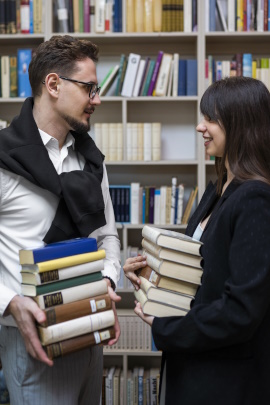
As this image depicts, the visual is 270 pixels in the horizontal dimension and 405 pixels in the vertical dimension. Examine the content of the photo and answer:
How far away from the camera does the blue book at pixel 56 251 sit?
125 cm

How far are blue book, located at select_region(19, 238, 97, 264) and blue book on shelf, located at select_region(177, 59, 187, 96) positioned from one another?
211 cm

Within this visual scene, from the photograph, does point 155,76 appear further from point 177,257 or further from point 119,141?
point 177,257

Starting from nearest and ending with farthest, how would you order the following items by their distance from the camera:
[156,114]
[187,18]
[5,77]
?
[187,18], [5,77], [156,114]

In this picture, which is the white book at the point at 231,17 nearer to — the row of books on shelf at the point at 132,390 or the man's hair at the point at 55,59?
the man's hair at the point at 55,59

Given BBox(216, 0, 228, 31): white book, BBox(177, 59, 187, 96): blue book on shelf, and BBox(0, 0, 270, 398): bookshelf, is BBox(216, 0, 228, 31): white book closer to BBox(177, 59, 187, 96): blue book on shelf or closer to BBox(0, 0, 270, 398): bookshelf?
BBox(0, 0, 270, 398): bookshelf

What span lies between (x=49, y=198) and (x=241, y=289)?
2.15 ft

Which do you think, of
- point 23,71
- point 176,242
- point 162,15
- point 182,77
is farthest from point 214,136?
point 23,71

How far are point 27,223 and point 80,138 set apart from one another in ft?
1.27

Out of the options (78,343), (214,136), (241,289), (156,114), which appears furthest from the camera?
(156,114)

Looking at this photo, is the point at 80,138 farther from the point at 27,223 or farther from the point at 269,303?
the point at 269,303

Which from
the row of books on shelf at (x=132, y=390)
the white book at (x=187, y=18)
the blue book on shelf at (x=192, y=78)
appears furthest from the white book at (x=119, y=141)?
the row of books on shelf at (x=132, y=390)

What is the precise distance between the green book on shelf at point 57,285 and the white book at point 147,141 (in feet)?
6.41

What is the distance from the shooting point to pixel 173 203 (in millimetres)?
3229

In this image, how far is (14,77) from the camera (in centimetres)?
327
